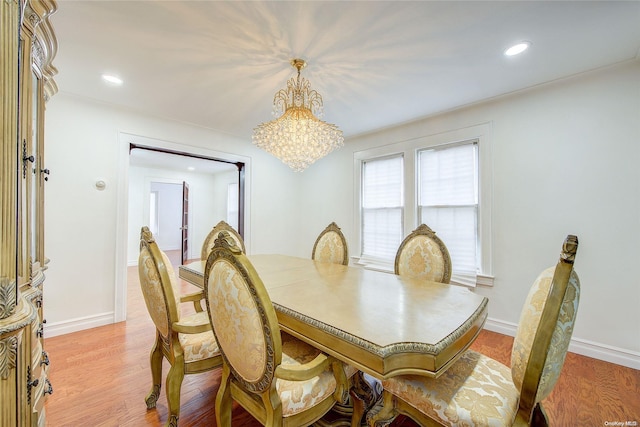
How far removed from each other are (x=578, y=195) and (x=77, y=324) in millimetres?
5202

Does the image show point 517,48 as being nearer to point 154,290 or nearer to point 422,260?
point 422,260

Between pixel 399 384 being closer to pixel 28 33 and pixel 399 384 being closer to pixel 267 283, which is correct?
pixel 267 283

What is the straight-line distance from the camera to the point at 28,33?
1142 millimetres

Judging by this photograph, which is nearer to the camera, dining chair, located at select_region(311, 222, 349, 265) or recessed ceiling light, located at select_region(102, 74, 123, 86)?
recessed ceiling light, located at select_region(102, 74, 123, 86)

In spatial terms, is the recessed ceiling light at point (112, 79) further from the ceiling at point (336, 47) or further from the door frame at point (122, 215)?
the door frame at point (122, 215)

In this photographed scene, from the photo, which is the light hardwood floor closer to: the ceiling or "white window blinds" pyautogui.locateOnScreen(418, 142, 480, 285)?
"white window blinds" pyautogui.locateOnScreen(418, 142, 480, 285)

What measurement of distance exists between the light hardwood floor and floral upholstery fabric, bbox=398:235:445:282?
1.03m

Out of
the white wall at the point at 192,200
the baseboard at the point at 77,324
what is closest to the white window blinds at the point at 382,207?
the baseboard at the point at 77,324

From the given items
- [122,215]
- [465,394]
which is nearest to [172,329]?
[465,394]

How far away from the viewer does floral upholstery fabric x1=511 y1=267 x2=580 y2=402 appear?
86cm

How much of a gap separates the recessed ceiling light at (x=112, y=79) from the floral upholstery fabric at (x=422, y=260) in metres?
3.11

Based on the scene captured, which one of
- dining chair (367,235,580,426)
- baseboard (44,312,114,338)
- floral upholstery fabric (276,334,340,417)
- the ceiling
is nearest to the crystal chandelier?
the ceiling

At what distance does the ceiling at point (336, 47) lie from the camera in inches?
63.2

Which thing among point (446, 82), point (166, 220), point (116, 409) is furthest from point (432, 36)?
point (166, 220)
